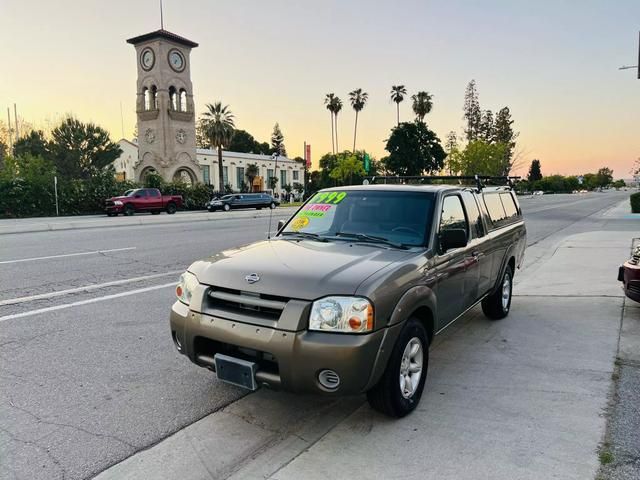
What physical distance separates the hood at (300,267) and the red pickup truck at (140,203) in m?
29.8

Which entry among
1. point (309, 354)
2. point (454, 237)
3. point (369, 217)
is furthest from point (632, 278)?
point (309, 354)

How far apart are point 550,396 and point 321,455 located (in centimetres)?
199

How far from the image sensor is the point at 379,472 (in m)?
2.85

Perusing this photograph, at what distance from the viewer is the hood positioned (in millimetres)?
3129

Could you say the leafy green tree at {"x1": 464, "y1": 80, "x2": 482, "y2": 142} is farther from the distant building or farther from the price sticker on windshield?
the price sticker on windshield

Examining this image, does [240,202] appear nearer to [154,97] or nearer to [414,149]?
[154,97]

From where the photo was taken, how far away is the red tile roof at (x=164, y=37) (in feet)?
166

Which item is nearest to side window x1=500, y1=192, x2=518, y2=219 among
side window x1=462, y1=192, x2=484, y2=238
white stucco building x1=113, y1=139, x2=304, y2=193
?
side window x1=462, y1=192, x2=484, y2=238

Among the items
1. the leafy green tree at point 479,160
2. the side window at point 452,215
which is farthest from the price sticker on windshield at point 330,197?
the leafy green tree at point 479,160

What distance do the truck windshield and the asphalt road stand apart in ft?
5.43

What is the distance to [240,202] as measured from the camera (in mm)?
39438

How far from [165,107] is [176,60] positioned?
5.74 metres

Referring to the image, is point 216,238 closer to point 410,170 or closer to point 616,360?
point 616,360

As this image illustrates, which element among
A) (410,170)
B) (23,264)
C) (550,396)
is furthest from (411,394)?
(410,170)
